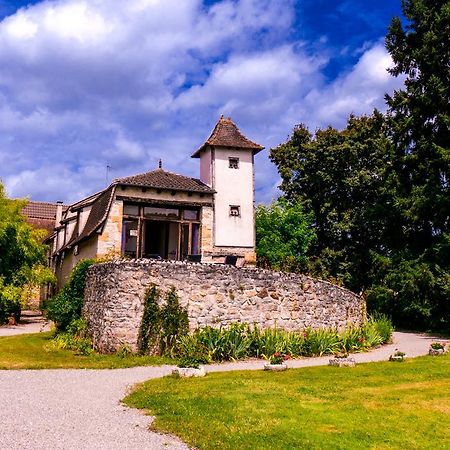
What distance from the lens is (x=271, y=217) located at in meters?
35.0

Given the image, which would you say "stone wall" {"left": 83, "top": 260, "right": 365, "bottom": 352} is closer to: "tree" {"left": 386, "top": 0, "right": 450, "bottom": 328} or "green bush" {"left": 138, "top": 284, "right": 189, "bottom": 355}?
"green bush" {"left": 138, "top": 284, "right": 189, "bottom": 355}

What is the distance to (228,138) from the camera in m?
29.6

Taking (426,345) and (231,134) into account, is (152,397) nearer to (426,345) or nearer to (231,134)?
(426,345)

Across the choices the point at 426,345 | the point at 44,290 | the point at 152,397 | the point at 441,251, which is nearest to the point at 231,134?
the point at 441,251

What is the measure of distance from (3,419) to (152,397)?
8.66ft

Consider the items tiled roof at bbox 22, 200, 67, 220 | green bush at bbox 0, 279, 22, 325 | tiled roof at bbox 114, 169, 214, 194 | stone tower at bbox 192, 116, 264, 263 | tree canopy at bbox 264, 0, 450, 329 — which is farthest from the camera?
tiled roof at bbox 22, 200, 67, 220

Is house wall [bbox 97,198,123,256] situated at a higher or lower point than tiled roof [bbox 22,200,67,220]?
lower

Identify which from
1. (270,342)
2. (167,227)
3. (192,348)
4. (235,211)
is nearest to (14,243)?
(167,227)

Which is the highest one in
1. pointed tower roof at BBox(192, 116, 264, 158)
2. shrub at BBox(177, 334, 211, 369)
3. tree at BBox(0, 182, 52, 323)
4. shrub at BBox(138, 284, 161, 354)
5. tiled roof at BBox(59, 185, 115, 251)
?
pointed tower roof at BBox(192, 116, 264, 158)

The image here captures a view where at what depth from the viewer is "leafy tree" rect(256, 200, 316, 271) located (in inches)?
1328

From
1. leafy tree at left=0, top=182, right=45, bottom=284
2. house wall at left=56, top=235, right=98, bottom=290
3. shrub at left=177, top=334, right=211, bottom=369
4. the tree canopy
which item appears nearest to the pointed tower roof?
the tree canopy

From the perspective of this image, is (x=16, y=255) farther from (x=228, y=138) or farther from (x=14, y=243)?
(x=228, y=138)

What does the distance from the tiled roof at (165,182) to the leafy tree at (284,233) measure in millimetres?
7323

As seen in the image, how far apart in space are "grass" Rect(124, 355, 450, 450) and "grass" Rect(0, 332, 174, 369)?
10.1 feet
